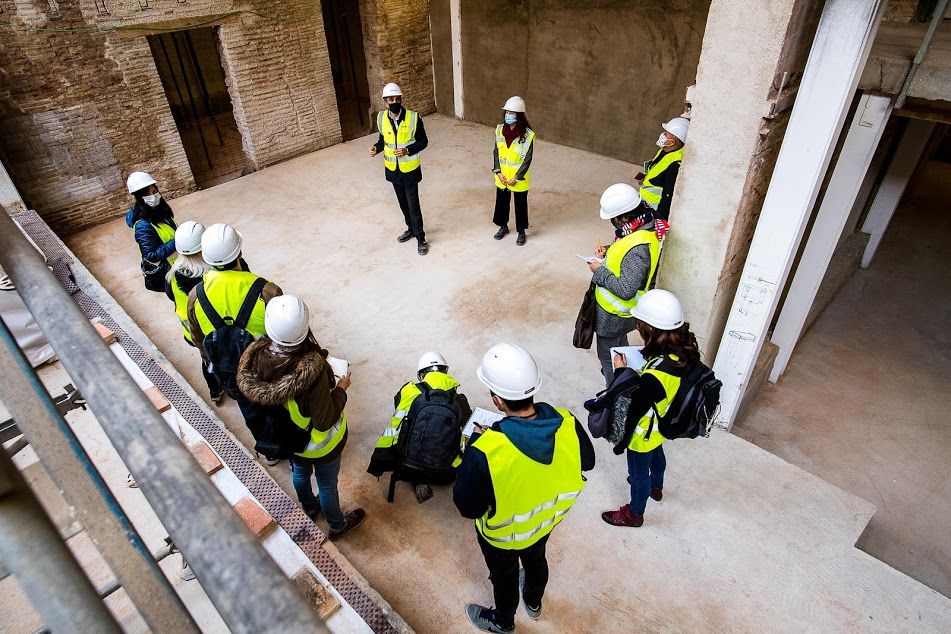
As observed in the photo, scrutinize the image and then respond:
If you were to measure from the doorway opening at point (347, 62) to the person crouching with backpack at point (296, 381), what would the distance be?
868cm

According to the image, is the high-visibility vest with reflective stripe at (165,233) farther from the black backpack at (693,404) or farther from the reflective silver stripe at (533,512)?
the black backpack at (693,404)

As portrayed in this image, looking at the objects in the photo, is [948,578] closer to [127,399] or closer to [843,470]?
[843,470]

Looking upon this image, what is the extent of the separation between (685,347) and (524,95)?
7922 mm

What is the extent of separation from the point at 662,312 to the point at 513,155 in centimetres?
359

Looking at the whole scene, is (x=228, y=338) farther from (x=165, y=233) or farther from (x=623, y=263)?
(x=623, y=263)

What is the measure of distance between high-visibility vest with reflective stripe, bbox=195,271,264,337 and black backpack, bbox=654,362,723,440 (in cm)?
246

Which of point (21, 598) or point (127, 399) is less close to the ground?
point (127, 399)

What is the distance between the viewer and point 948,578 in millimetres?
4227

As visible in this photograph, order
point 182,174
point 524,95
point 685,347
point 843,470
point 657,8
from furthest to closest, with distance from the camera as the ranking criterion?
point 524,95 < point 182,174 < point 657,8 < point 843,470 < point 685,347

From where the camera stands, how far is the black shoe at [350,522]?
143 inches

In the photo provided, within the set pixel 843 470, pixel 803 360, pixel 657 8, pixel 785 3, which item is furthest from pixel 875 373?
pixel 657 8

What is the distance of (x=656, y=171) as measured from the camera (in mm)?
4930

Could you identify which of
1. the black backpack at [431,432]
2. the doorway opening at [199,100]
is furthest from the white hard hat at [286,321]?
the doorway opening at [199,100]

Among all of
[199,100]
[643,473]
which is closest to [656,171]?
[643,473]
